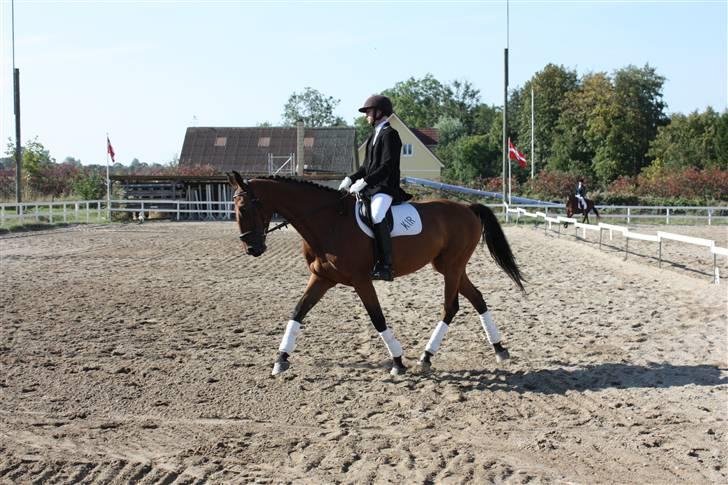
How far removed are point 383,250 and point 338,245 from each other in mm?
464

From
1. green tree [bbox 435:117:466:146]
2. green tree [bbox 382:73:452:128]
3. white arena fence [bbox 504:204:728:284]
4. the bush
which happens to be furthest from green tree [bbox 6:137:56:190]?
green tree [bbox 382:73:452:128]

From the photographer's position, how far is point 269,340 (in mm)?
9188

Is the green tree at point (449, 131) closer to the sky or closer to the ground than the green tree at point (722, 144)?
closer to the sky

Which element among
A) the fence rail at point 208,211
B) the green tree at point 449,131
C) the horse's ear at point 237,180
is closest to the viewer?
the horse's ear at point 237,180

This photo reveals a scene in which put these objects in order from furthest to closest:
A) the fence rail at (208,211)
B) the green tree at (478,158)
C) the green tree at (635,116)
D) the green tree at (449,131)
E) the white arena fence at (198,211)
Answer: the green tree at (449,131), the green tree at (478,158), the green tree at (635,116), the fence rail at (208,211), the white arena fence at (198,211)

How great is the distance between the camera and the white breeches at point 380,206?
7668 mm

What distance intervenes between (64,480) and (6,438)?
108cm

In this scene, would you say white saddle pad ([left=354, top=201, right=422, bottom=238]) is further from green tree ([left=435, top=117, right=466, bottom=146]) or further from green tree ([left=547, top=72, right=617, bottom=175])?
green tree ([left=435, top=117, right=466, bottom=146])

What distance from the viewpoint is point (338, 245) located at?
301 inches

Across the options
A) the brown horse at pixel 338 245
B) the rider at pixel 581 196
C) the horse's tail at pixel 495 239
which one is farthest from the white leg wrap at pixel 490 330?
the rider at pixel 581 196

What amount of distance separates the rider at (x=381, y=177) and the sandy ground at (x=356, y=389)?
121cm

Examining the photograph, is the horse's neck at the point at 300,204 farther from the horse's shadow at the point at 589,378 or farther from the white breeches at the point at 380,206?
the horse's shadow at the point at 589,378

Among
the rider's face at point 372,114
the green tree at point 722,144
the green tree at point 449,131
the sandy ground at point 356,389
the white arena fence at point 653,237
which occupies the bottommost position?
the sandy ground at point 356,389

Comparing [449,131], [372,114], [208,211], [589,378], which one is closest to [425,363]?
[589,378]
